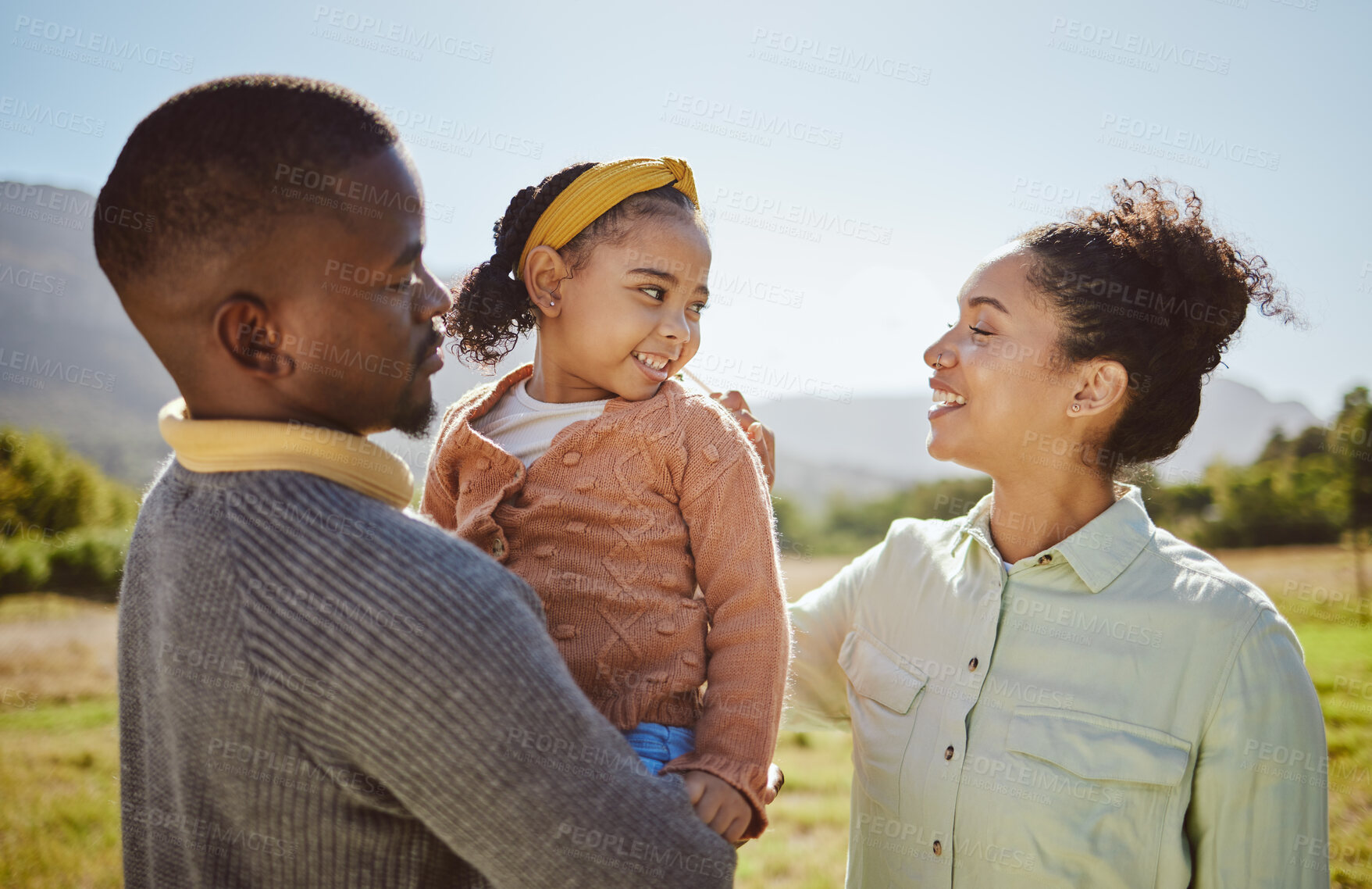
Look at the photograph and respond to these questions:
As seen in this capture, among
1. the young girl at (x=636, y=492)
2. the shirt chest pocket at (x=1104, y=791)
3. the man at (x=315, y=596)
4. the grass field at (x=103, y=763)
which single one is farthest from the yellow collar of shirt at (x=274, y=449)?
the grass field at (x=103, y=763)

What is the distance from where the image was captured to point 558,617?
1.83 m

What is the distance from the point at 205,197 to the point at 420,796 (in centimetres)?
93

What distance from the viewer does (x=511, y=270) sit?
2451mm

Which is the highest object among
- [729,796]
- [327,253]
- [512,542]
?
[327,253]

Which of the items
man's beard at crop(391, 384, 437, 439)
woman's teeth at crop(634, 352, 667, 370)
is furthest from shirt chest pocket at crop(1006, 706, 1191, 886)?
man's beard at crop(391, 384, 437, 439)

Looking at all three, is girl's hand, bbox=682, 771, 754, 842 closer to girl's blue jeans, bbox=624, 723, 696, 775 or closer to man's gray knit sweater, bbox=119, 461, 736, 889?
girl's blue jeans, bbox=624, 723, 696, 775

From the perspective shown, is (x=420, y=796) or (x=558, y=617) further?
(x=558, y=617)

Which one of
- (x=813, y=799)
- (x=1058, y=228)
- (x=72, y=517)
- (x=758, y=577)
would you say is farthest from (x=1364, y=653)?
(x=72, y=517)

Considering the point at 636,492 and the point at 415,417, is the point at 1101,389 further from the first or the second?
the point at 415,417

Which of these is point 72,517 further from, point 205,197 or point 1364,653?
point 1364,653

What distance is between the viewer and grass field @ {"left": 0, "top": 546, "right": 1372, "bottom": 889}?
445cm

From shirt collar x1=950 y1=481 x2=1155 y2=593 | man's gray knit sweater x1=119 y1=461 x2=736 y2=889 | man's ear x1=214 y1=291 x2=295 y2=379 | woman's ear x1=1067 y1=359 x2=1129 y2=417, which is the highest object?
woman's ear x1=1067 y1=359 x2=1129 y2=417

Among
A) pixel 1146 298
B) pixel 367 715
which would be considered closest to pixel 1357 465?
pixel 1146 298

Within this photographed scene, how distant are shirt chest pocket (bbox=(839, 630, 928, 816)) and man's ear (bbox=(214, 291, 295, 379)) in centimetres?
182
